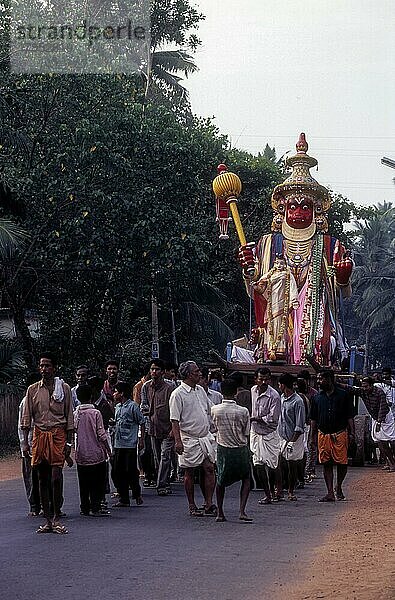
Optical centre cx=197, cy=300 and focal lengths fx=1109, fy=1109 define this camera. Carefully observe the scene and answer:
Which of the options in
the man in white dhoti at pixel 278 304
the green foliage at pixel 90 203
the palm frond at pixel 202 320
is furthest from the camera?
the palm frond at pixel 202 320

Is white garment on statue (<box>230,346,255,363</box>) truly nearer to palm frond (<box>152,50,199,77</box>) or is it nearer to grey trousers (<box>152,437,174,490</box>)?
grey trousers (<box>152,437,174,490</box>)

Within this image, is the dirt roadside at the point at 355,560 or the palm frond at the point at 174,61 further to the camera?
the palm frond at the point at 174,61

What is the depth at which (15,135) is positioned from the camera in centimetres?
2347

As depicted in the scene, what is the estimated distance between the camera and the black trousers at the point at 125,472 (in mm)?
13367

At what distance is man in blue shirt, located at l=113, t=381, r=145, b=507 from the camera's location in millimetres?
13383

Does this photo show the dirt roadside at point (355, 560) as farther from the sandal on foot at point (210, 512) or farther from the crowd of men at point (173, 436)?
the sandal on foot at point (210, 512)

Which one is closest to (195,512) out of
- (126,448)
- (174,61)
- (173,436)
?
(173,436)

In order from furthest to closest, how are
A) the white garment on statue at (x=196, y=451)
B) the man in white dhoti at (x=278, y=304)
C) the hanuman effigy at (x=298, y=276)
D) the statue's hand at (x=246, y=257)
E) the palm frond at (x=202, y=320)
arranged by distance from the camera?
the palm frond at (x=202, y=320)
the statue's hand at (x=246, y=257)
the man in white dhoti at (x=278, y=304)
the hanuman effigy at (x=298, y=276)
the white garment on statue at (x=196, y=451)

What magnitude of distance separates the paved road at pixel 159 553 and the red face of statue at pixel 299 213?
33.5ft

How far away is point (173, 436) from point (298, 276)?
1001 cm

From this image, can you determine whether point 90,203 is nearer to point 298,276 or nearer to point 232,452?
point 298,276

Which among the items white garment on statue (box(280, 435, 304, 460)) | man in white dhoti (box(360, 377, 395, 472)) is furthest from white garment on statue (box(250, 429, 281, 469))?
man in white dhoti (box(360, 377, 395, 472))

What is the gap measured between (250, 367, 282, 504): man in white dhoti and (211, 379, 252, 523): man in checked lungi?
2.00 m

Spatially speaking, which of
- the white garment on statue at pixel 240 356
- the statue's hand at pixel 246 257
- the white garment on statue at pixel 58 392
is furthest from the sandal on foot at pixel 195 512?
the statue's hand at pixel 246 257
